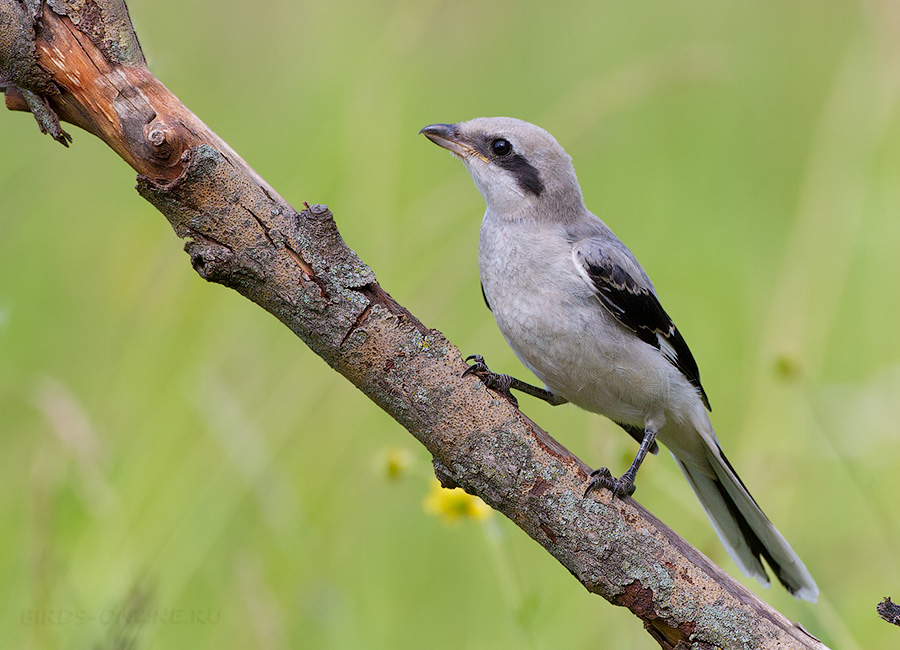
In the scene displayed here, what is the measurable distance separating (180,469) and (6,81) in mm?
2424

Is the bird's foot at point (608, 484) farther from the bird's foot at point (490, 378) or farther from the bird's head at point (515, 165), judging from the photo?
the bird's head at point (515, 165)

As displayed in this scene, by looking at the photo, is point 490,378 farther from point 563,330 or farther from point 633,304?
point 633,304

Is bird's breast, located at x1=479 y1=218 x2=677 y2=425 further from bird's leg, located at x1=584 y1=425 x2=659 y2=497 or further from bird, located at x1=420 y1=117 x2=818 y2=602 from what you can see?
bird's leg, located at x1=584 y1=425 x2=659 y2=497

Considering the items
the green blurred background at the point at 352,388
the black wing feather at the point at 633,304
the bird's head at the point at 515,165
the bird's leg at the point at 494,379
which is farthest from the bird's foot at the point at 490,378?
the bird's head at the point at 515,165

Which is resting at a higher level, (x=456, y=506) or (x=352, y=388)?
(x=352, y=388)

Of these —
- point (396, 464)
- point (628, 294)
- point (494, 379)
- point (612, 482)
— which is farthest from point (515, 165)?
point (612, 482)

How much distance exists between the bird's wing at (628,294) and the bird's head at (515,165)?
256 mm

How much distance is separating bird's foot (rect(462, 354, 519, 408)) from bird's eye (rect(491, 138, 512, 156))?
1.17 meters

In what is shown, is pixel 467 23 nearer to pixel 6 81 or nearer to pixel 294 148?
pixel 294 148

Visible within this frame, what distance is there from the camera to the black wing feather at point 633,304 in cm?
373

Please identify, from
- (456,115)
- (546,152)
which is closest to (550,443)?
(546,152)

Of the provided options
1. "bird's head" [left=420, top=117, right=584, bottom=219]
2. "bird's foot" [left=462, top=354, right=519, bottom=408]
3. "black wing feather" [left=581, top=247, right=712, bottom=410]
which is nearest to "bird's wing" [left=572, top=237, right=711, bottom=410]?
"black wing feather" [left=581, top=247, right=712, bottom=410]

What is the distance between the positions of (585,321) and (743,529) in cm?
106

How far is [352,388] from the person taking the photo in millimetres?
4922
